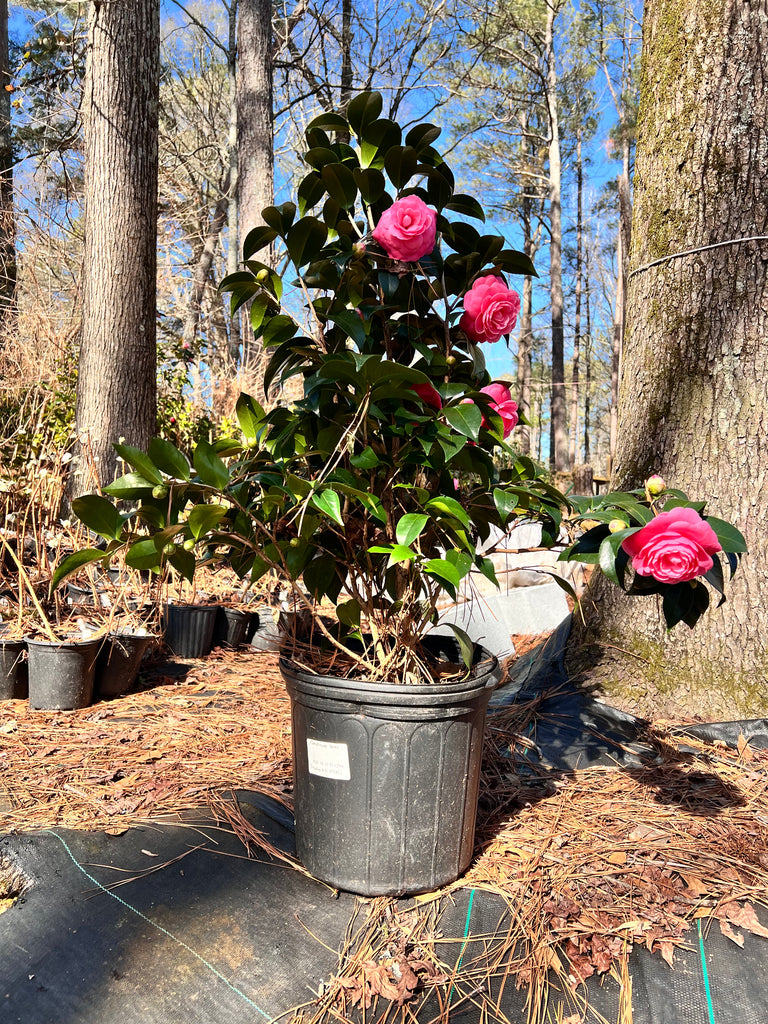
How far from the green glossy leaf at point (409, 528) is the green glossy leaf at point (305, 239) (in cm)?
56

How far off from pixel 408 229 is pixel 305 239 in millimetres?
232

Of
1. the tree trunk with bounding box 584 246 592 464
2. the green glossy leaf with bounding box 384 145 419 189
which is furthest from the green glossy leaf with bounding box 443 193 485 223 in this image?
the tree trunk with bounding box 584 246 592 464

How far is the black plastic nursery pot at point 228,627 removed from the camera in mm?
3609

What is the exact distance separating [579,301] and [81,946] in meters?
21.2

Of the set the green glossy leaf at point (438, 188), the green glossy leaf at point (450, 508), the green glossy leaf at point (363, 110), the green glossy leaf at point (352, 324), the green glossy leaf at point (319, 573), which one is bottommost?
the green glossy leaf at point (319, 573)

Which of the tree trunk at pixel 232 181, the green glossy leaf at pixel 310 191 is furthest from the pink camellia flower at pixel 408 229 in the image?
the tree trunk at pixel 232 181

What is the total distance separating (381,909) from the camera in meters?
1.35

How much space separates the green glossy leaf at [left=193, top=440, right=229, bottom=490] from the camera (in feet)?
3.76

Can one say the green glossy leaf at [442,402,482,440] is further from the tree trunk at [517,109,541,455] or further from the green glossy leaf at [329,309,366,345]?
the tree trunk at [517,109,541,455]

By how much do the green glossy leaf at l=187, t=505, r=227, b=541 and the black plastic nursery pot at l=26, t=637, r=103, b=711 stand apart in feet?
5.20

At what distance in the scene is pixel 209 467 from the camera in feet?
3.77

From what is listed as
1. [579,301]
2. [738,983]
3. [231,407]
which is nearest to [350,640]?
[738,983]

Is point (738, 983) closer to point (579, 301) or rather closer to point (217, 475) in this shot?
point (217, 475)

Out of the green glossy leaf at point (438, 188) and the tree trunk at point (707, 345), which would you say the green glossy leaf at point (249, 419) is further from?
the tree trunk at point (707, 345)
